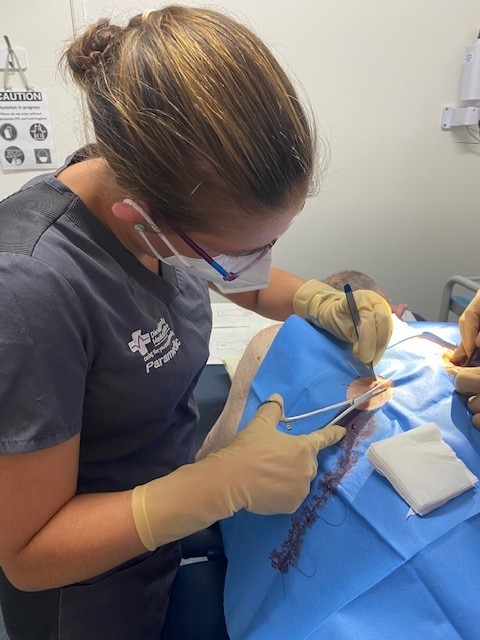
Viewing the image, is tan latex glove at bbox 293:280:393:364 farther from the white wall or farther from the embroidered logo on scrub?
the white wall

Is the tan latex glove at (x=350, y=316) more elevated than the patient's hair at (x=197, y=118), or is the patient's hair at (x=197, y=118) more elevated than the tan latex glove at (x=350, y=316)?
the patient's hair at (x=197, y=118)

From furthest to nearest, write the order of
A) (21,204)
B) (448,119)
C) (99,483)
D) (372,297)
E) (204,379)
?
(448,119), (204,379), (372,297), (99,483), (21,204)

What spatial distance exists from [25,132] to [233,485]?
169 cm

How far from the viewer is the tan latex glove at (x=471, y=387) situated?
3.01 ft

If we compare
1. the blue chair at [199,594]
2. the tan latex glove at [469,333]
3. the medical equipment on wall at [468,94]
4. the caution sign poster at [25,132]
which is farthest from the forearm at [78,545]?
the medical equipment on wall at [468,94]

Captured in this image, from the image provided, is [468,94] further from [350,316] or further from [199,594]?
[199,594]

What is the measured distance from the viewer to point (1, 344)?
579 millimetres

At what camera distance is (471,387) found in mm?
938

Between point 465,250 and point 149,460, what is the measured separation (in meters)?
2.04

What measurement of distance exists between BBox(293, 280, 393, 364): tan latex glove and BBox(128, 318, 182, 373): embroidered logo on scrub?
418 mm

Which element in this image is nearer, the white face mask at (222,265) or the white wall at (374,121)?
the white face mask at (222,265)

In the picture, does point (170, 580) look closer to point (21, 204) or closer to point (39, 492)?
point (39, 492)

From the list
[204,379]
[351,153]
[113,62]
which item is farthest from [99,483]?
[351,153]

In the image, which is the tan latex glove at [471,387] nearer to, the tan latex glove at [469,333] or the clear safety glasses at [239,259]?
the tan latex glove at [469,333]
